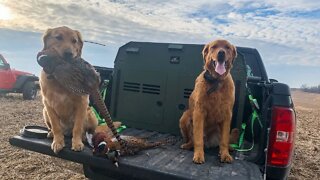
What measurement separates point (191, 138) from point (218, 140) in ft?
0.96

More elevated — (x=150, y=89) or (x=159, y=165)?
(x=150, y=89)

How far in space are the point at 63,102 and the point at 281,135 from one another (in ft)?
7.27

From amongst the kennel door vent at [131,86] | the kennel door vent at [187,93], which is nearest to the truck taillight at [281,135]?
the kennel door vent at [187,93]

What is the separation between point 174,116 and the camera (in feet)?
13.3

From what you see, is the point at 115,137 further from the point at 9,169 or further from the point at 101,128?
the point at 9,169

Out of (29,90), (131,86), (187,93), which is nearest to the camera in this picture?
(187,93)

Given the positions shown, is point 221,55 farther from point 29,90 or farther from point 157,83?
point 29,90

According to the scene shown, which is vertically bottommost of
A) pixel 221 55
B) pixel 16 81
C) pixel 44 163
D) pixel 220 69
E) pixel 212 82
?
pixel 44 163

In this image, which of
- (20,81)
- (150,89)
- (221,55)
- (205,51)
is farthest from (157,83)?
A: (20,81)

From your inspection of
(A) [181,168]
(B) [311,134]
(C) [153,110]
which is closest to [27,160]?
(C) [153,110]

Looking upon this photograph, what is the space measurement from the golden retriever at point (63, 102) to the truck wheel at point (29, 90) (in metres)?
10.9

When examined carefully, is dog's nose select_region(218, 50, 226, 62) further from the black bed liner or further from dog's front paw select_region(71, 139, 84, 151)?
dog's front paw select_region(71, 139, 84, 151)

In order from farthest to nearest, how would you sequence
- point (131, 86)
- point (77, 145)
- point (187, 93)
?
point (131, 86)
point (187, 93)
point (77, 145)

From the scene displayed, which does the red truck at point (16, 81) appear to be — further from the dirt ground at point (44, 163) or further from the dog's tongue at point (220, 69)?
the dog's tongue at point (220, 69)
